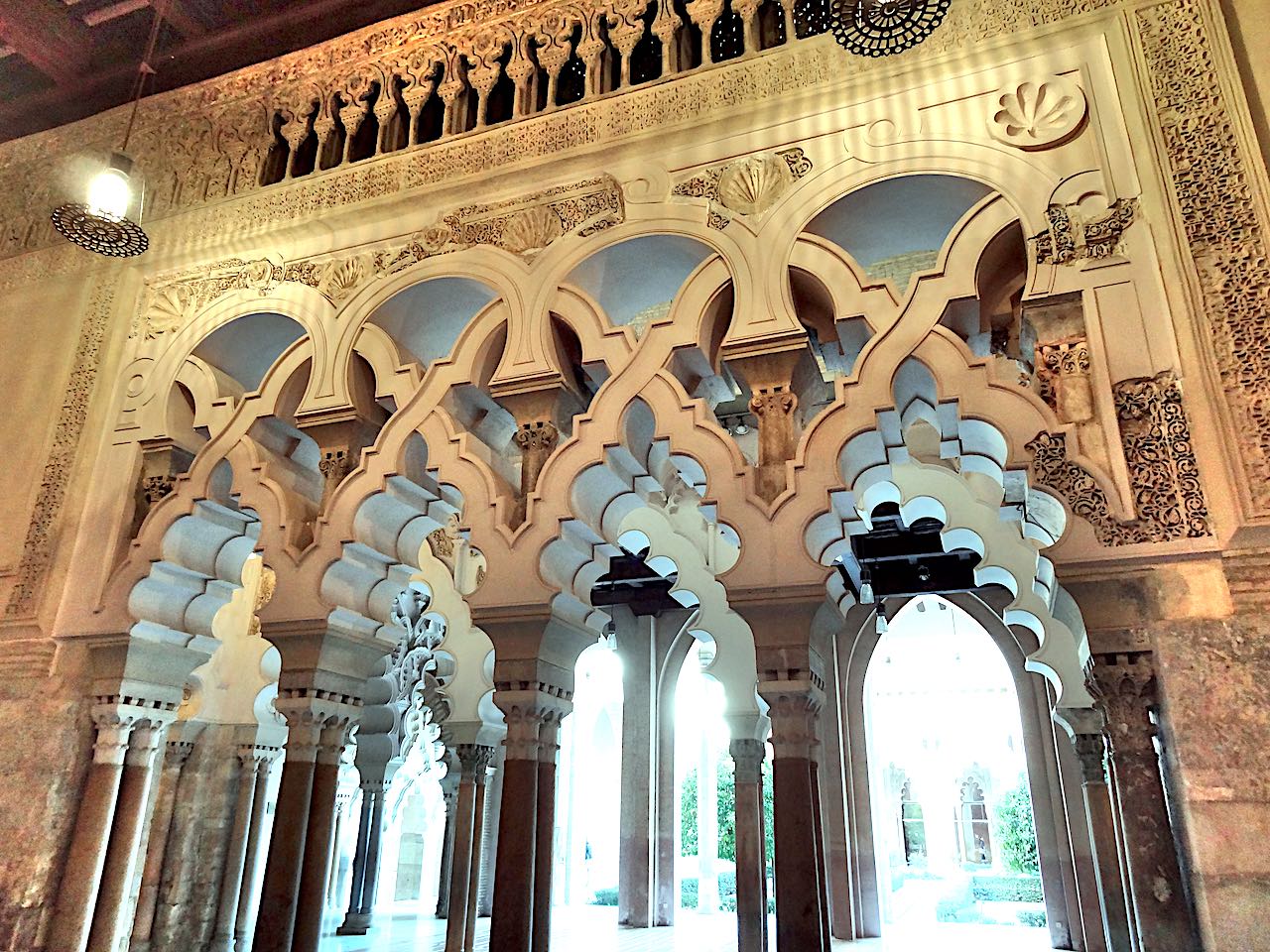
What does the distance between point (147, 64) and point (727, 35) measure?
3.57m

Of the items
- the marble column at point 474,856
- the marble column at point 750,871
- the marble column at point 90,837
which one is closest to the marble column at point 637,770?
the marble column at point 474,856

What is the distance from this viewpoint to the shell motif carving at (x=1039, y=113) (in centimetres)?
374

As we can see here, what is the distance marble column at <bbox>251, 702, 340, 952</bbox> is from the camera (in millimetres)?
3846

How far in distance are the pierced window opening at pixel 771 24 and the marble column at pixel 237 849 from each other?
18.8ft

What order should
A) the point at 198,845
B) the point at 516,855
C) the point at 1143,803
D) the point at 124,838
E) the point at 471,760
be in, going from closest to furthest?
the point at 1143,803
the point at 516,855
the point at 124,838
the point at 471,760
the point at 198,845

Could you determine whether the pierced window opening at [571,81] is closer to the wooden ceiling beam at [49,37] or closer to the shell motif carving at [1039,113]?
the shell motif carving at [1039,113]

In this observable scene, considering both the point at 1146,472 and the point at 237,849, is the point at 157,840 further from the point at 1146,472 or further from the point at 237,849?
the point at 1146,472

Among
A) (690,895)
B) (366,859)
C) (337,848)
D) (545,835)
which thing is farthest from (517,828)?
(690,895)

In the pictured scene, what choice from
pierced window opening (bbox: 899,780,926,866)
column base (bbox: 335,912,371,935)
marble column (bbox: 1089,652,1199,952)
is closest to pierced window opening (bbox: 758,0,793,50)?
marble column (bbox: 1089,652,1199,952)

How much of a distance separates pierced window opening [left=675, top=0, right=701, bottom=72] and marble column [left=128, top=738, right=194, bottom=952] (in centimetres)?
565

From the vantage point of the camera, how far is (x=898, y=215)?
4.19 meters

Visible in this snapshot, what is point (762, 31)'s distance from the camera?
189 inches

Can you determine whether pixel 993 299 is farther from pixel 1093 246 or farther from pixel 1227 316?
pixel 1227 316

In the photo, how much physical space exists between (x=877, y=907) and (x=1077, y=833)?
5.64 feet
